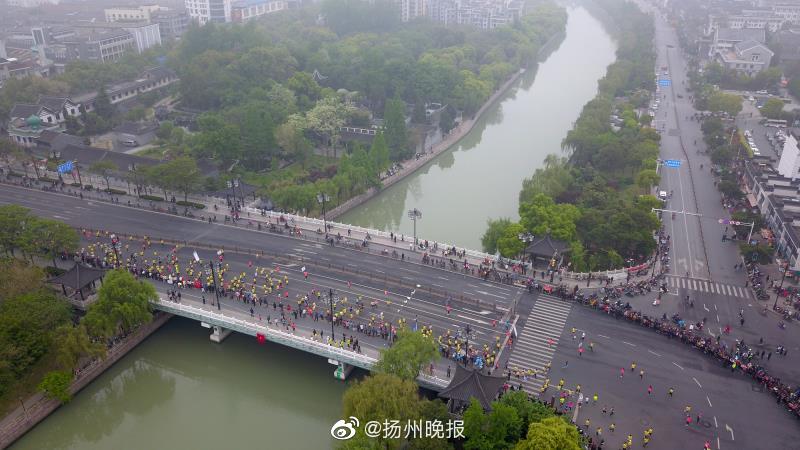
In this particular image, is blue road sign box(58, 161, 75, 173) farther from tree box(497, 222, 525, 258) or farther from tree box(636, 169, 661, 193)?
tree box(636, 169, 661, 193)

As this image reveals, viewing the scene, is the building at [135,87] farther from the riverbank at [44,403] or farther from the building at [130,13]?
the riverbank at [44,403]

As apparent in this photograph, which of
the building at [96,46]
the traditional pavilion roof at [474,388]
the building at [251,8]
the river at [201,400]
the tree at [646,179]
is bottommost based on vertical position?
the river at [201,400]

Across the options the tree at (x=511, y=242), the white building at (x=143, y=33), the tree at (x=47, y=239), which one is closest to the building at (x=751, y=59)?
the tree at (x=511, y=242)

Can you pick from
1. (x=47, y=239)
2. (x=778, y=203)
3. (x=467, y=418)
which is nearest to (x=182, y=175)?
(x=47, y=239)

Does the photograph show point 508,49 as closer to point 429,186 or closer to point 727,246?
point 429,186

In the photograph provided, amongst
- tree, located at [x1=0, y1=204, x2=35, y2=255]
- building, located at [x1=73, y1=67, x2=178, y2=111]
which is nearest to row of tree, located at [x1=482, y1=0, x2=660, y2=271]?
tree, located at [x1=0, y1=204, x2=35, y2=255]
